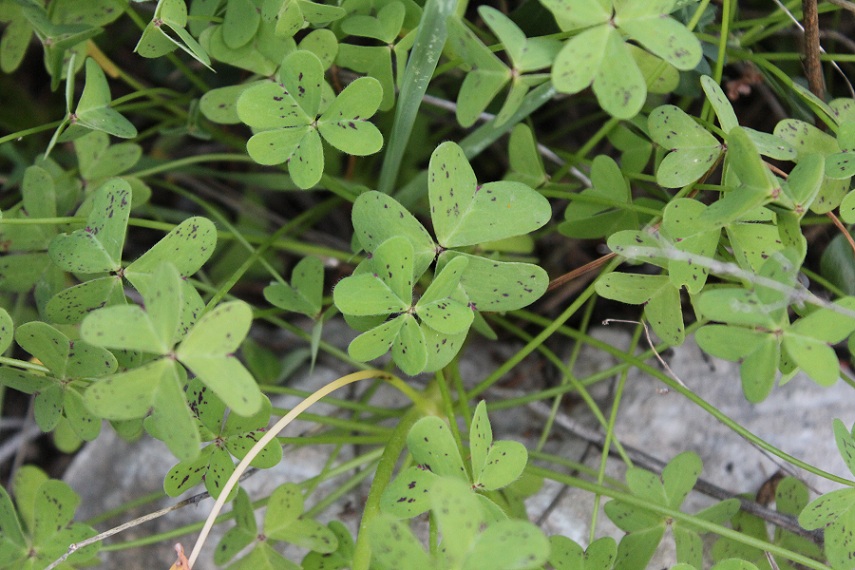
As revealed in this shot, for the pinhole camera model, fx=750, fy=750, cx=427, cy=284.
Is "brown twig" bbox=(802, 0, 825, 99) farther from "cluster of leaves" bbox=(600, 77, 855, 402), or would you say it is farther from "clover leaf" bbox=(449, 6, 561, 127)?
"clover leaf" bbox=(449, 6, 561, 127)

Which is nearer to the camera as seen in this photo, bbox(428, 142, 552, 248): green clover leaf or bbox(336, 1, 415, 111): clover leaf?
bbox(428, 142, 552, 248): green clover leaf

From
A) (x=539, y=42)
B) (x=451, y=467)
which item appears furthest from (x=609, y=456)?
(x=539, y=42)

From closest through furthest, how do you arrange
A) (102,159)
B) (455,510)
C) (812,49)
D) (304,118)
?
(455,510)
(304,118)
(812,49)
(102,159)

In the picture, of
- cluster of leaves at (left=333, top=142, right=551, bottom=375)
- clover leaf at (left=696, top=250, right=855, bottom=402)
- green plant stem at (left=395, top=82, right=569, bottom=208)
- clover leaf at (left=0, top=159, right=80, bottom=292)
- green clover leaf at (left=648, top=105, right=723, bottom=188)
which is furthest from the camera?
clover leaf at (left=0, top=159, right=80, bottom=292)

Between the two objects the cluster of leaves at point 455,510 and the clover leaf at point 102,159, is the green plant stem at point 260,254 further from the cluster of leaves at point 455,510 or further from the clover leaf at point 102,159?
the cluster of leaves at point 455,510

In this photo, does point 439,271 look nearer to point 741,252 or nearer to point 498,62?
point 498,62

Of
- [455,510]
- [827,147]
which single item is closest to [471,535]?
[455,510]

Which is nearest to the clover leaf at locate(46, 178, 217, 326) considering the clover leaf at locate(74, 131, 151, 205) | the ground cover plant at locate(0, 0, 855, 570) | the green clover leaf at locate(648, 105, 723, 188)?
the ground cover plant at locate(0, 0, 855, 570)
